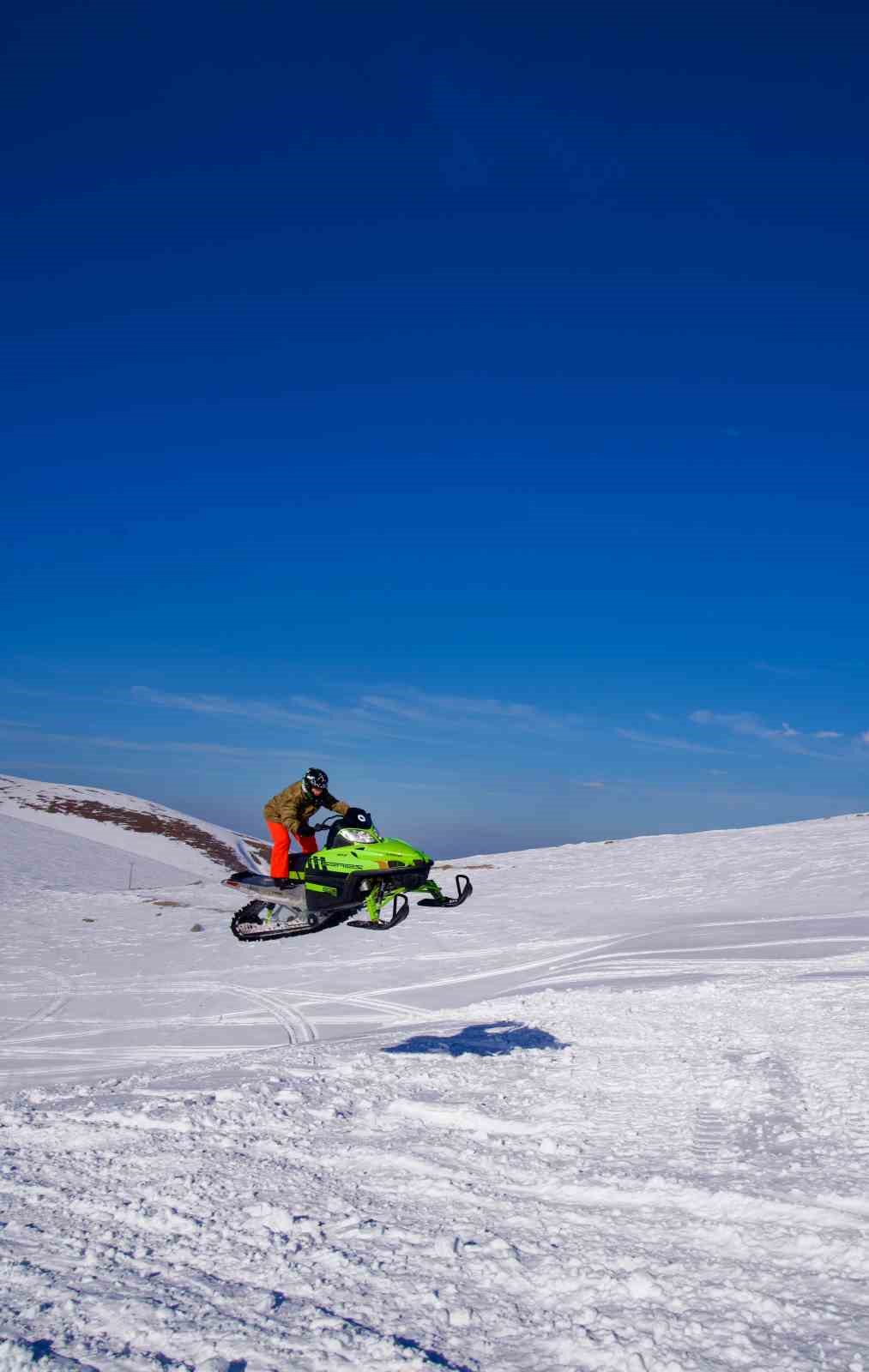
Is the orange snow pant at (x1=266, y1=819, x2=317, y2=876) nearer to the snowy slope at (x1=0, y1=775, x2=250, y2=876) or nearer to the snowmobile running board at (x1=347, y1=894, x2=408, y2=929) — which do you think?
the snowmobile running board at (x1=347, y1=894, x2=408, y2=929)

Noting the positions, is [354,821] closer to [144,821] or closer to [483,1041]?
[483,1041]

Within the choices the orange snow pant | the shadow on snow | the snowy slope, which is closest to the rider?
the orange snow pant

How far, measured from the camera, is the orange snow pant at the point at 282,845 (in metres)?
6.77

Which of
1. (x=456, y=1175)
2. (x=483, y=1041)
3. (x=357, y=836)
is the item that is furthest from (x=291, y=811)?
(x=483, y=1041)

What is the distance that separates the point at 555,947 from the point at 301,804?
14.0m

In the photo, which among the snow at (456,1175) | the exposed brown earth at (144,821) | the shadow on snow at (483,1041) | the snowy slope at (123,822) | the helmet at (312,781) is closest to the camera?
the snow at (456,1175)

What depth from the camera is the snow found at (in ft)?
13.8

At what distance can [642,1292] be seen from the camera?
453 centimetres

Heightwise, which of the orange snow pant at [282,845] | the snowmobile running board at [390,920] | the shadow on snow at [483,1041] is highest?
the orange snow pant at [282,845]

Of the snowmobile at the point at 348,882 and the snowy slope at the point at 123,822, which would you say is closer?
the snowmobile at the point at 348,882

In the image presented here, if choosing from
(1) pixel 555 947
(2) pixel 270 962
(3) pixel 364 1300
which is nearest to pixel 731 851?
(1) pixel 555 947

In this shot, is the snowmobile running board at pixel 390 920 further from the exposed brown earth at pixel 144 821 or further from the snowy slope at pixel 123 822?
the exposed brown earth at pixel 144 821

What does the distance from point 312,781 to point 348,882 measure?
82cm

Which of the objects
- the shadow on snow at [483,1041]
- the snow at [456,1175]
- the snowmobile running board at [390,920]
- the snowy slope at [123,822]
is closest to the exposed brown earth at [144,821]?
the snowy slope at [123,822]
